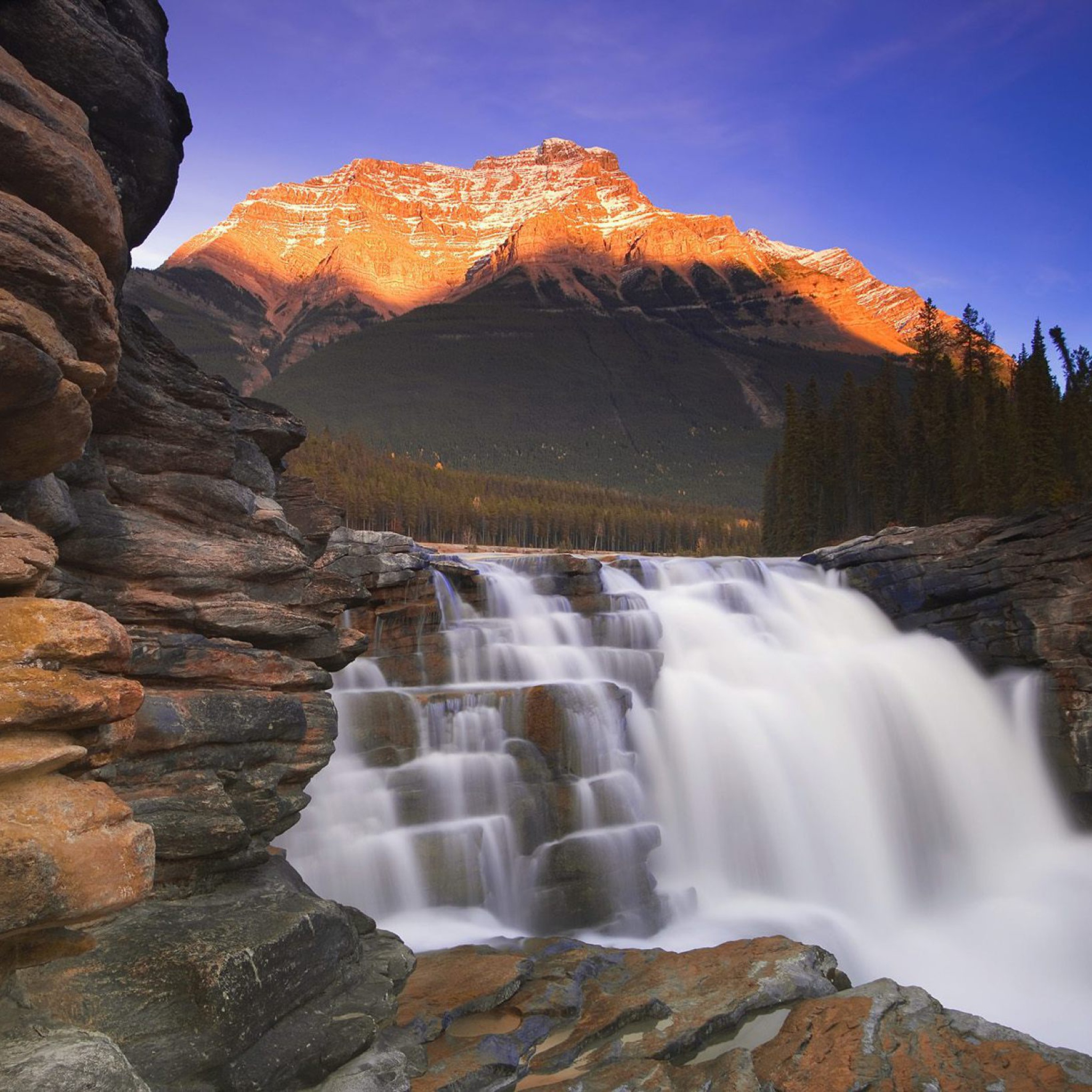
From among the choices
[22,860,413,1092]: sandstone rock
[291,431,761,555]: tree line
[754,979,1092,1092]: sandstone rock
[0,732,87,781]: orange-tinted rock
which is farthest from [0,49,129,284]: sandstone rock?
[291,431,761,555]: tree line

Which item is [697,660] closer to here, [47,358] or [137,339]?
[137,339]

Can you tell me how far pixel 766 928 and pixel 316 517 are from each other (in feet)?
45.9

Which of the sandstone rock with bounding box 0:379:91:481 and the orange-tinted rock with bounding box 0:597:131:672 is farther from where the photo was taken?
the sandstone rock with bounding box 0:379:91:481

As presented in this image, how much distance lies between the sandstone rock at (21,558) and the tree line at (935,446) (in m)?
34.8

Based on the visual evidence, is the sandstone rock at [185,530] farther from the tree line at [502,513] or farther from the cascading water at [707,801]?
the tree line at [502,513]

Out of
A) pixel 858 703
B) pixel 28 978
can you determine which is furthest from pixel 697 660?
pixel 28 978

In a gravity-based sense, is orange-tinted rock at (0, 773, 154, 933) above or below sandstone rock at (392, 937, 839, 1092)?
above

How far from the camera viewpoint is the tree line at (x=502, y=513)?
330ft

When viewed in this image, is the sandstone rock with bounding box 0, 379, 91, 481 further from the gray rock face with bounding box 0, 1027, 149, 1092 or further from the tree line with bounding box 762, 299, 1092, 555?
the tree line with bounding box 762, 299, 1092, 555

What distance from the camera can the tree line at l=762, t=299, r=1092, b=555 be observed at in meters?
37.7

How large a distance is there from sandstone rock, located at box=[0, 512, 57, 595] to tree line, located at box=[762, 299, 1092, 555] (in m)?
34.8

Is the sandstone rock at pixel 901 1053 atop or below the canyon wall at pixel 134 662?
below

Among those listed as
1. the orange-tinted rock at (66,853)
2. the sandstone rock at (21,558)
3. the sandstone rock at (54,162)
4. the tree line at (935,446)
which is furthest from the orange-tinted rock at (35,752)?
the tree line at (935,446)

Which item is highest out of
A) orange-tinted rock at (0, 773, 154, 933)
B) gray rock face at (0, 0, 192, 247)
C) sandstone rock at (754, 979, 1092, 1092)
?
gray rock face at (0, 0, 192, 247)
